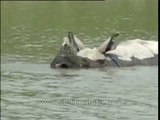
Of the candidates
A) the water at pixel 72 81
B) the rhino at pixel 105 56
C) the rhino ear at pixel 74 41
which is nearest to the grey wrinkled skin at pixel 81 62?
the rhino at pixel 105 56

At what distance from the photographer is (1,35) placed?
20797 millimetres

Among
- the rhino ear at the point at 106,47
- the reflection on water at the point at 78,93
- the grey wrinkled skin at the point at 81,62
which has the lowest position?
the reflection on water at the point at 78,93

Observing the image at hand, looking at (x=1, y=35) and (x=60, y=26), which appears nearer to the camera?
(x=1, y=35)

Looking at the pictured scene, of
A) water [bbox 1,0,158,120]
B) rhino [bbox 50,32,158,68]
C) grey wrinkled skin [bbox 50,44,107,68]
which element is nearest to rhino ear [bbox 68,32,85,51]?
rhino [bbox 50,32,158,68]

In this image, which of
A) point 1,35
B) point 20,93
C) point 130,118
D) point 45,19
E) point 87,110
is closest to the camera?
point 130,118

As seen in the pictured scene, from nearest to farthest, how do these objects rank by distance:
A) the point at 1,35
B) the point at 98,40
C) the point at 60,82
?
the point at 60,82
the point at 98,40
the point at 1,35

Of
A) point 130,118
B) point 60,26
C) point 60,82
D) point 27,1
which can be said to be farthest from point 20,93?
point 27,1

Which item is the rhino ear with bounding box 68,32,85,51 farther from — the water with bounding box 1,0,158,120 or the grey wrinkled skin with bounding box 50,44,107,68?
the water with bounding box 1,0,158,120

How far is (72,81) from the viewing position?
35.8 feet

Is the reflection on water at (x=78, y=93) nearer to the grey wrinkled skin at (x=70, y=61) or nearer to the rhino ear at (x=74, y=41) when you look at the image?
the grey wrinkled skin at (x=70, y=61)

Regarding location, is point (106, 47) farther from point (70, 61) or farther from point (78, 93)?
point (78, 93)

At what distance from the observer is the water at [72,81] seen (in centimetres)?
777

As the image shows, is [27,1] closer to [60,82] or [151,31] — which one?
[151,31]

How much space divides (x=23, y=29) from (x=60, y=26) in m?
1.68
